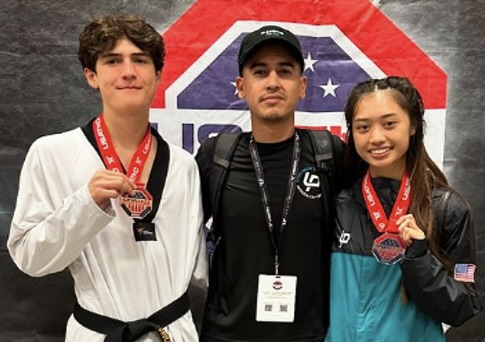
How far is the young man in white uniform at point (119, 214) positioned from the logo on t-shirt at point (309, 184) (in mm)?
297

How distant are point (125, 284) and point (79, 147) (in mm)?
350

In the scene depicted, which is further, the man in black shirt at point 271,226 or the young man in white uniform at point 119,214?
the man in black shirt at point 271,226

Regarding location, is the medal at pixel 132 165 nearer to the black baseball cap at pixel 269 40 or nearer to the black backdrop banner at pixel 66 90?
the black baseball cap at pixel 269 40

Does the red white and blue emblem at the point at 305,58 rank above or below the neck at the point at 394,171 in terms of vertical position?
above

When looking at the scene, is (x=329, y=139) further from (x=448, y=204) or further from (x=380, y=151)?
(x=448, y=204)

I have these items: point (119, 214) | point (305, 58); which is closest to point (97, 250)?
point (119, 214)

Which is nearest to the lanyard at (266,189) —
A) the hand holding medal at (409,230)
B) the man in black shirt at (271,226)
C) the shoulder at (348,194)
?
the man in black shirt at (271,226)

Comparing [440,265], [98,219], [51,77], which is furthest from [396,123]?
[51,77]

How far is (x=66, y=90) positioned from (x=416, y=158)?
1248mm

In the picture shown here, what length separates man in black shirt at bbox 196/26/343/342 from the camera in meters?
1.45

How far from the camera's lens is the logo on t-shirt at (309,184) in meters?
1.48

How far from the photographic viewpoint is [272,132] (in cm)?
150

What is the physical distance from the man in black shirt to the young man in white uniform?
0.47 ft

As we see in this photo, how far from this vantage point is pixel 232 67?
6.51ft
